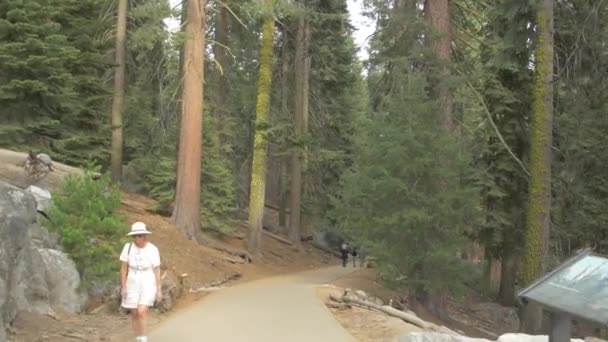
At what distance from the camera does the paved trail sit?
948 centimetres

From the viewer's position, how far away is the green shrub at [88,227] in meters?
10.1

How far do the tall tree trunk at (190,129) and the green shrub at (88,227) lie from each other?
8432mm

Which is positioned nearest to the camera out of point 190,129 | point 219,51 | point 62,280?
point 62,280

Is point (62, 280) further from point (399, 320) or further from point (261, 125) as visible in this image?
point (261, 125)

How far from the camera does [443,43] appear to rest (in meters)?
16.9

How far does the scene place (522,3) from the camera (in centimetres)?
1455

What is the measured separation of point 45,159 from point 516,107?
589 inches

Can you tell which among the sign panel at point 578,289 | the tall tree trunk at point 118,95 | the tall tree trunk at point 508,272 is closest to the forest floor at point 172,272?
the tall tree trunk at point 118,95

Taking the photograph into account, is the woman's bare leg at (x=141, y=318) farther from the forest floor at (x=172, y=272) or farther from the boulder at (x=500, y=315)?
the boulder at (x=500, y=315)

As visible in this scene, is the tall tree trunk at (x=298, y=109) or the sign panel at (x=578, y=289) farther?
the tall tree trunk at (x=298, y=109)

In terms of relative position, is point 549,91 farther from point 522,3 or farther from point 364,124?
point 364,124

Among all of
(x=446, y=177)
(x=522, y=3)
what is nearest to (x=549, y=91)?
(x=522, y=3)

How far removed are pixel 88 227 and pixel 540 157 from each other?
1002 cm

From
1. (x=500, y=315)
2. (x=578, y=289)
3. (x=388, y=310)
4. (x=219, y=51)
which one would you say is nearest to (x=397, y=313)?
(x=388, y=310)
